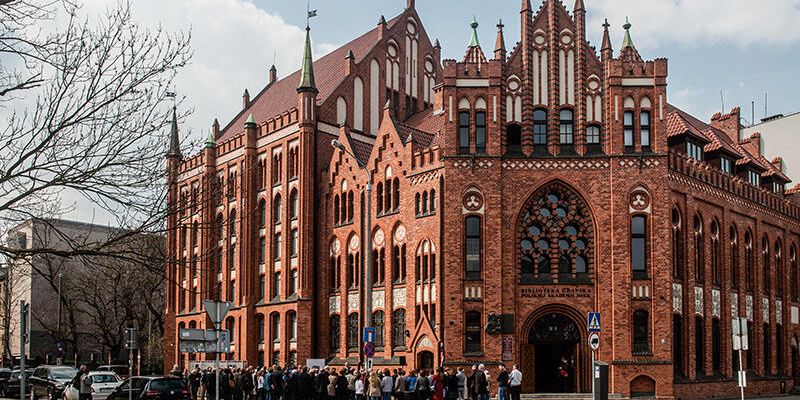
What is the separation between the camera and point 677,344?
142ft

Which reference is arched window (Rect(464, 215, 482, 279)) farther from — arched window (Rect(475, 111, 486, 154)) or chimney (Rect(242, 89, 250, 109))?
chimney (Rect(242, 89, 250, 109))

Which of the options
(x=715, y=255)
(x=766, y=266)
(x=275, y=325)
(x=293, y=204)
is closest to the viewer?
(x=715, y=255)

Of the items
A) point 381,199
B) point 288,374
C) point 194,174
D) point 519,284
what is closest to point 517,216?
point 519,284

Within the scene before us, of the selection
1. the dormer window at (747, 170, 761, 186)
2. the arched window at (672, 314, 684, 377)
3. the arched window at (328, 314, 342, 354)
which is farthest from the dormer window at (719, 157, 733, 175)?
the arched window at (328, 314, 342, 354)

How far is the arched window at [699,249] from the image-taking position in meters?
45.8

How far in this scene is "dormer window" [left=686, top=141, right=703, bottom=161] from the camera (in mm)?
48247

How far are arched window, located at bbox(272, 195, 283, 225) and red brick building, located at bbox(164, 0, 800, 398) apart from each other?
2197 millimetres

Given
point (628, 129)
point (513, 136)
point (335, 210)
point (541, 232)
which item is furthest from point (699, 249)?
point (335, 210)

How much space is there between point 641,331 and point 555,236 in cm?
525

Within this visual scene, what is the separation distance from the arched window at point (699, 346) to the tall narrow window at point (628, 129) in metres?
8.87

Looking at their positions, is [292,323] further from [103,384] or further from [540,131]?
[540,131]

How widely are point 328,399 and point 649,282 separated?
46.3 feet

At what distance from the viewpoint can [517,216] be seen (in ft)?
137

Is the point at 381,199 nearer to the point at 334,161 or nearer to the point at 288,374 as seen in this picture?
the point at 334,161
